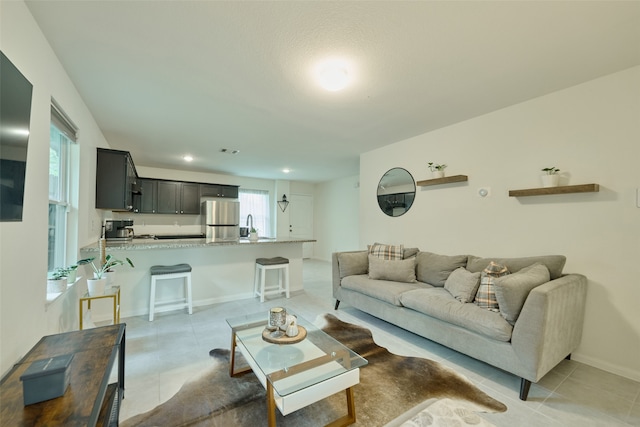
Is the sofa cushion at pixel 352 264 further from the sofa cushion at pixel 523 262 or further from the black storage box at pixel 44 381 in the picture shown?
the black storage box at pixel 44 381

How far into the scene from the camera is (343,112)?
2949mm

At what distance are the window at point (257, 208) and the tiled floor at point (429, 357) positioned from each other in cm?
407

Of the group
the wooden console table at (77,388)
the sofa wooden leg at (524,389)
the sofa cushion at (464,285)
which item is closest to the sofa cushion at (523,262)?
the sofa cushion at (464,285)

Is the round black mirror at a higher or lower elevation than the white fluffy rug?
higher

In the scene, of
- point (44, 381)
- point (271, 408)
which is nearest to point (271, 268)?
point (271, 408)

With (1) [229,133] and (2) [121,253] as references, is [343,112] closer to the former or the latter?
(1) [229,133]

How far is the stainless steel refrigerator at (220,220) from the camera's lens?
5848 millimetres

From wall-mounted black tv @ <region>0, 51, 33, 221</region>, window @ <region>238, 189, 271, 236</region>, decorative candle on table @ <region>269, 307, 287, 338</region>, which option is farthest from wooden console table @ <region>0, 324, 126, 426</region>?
window @ <region>238, 189, 271, 236</region>

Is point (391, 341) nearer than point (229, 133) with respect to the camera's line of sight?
Yes

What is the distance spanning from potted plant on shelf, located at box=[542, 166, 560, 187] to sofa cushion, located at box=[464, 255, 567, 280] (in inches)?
26.2

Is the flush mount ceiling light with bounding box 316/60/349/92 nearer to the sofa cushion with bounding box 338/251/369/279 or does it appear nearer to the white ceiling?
the white ceiling

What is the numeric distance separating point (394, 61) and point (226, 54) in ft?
4.11

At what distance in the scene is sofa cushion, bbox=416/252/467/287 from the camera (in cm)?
301

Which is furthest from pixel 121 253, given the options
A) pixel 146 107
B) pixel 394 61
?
pixel 394 61
